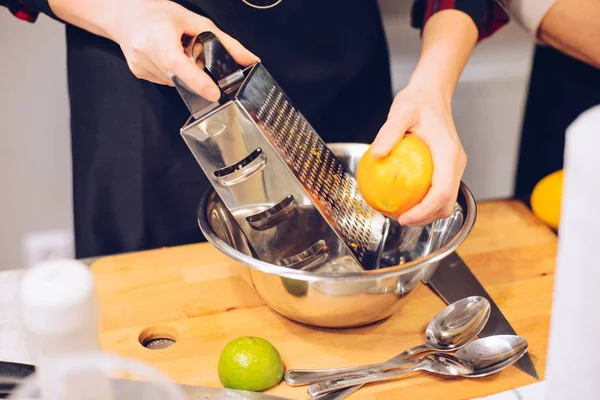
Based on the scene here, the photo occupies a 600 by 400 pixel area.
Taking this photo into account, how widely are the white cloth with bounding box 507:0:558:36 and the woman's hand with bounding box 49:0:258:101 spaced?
0.52 metres

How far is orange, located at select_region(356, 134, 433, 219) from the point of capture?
742 mm

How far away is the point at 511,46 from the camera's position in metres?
1.61

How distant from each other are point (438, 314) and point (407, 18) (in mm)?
888

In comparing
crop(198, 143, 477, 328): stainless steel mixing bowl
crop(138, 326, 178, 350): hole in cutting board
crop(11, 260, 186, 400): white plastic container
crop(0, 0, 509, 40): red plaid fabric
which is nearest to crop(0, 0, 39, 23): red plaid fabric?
crop(0, 0, 509, 40): red plaid fabric

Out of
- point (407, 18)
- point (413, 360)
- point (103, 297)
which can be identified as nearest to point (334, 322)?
point (413, 360)

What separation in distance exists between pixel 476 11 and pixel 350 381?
0.58 m

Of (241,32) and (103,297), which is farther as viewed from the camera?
(241,32)

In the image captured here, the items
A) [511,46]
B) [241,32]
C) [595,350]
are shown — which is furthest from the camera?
[511,46]

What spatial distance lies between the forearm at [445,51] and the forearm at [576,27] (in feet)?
0.63

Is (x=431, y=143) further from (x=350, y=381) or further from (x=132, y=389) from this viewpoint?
(x=132, y=389)

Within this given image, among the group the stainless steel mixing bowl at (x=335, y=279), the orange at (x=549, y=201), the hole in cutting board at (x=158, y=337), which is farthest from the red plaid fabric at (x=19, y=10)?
the orange at (x=549, y=201)

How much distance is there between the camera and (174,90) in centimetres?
101

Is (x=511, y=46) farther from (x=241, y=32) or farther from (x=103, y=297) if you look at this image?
(x=103, y=297)

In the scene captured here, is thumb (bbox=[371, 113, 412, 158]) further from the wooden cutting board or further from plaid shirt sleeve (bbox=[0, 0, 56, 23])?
plaid shirt sleeve (bbox=[0, 0, 56, 23])
